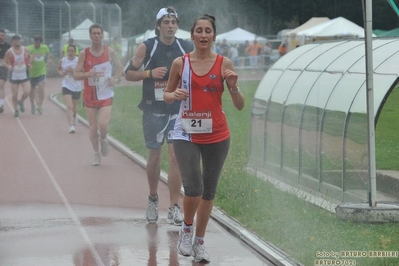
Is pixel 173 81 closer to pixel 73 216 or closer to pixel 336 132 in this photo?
pixel 73 216

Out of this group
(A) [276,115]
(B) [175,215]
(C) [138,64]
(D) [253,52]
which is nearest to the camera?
(C) [138,64]

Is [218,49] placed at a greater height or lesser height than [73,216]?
greater

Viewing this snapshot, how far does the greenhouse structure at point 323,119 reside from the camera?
9.75 meters

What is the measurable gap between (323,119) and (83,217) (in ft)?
10.4

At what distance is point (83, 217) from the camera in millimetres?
9133

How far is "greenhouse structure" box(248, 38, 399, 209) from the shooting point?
975cm

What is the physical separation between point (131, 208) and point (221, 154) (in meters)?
2.80

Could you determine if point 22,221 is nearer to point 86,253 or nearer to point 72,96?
point 86,253

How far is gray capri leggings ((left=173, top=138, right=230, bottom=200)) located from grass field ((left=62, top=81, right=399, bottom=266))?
0.89m

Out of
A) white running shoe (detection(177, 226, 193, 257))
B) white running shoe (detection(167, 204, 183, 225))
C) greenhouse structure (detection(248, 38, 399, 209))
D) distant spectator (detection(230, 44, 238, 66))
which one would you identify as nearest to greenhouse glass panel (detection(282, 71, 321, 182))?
greenhouse structure (detection(248, 38, 399, 209))

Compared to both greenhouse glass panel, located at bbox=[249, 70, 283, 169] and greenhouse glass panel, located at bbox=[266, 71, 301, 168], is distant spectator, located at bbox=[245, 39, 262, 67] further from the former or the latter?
greenhouse glass panel, located at bbox=[266, 71, 301, 168]

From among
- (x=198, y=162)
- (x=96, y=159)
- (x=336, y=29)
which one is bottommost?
(x=96, y=159)

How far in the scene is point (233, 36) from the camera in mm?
49250

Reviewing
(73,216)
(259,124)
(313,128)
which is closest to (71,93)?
(259,124)
